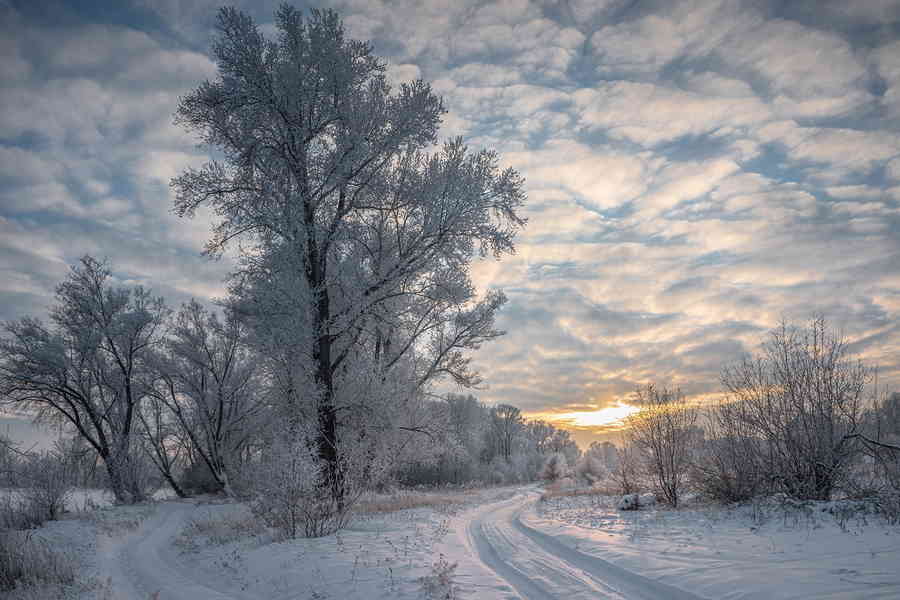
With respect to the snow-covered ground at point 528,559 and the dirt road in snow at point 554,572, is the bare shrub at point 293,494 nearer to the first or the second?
the snow-covered ground at point 528,559

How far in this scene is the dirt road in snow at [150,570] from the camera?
7820mm

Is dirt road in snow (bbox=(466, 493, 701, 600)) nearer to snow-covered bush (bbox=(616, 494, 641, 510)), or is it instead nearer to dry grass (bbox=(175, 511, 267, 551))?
snow-covered bush (bbox=(616, 494, 641, 510))

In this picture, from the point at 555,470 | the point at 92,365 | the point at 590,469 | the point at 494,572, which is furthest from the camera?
the point at 555,470

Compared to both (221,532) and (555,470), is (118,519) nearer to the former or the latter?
(221,532)

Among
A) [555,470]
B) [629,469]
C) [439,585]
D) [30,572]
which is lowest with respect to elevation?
[555,470]

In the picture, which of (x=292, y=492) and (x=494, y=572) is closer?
(x=494, y=572)

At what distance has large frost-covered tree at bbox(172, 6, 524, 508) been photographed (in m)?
12.4

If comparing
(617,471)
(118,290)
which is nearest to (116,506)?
(118,290)

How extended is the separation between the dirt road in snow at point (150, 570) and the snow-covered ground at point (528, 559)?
5cm

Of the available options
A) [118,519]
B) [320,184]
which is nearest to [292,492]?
[320,184]

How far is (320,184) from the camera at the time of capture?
1297 centimetres

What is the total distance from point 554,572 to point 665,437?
9.81 m

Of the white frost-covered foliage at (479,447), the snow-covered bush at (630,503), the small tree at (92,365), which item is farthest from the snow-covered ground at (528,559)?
the small tree at (92,365)

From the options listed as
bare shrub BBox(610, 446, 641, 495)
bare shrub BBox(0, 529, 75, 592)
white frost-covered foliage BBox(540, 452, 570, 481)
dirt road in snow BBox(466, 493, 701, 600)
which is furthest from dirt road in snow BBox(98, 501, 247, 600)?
white frost-covered foliage BBox(540, 452, 570, 481)
